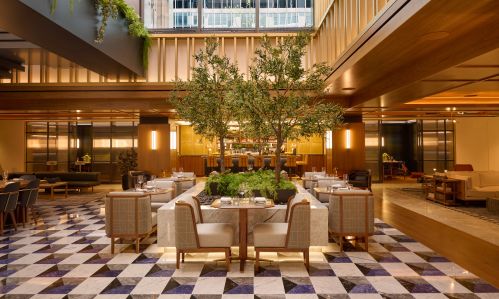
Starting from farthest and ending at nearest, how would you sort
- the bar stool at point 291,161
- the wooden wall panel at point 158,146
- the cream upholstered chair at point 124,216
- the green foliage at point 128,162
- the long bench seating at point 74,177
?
the bar stool at point 291,161 → the green foliage at point 128,162 → the long bench seating at point 74,177 → the wooden wall panel at point 158,146 → the cream upholstered chair at point 124,216

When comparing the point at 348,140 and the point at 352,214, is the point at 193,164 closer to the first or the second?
the point at 348,140

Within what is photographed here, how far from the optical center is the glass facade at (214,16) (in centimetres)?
1034

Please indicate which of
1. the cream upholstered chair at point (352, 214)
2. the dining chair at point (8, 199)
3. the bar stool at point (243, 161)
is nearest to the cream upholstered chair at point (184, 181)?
the dining chair at point (8, 199)

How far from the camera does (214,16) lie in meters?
10.6

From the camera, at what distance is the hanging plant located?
5.89m

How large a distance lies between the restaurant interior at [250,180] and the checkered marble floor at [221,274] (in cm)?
3

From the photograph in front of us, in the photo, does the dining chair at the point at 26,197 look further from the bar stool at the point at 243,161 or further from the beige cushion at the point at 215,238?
the bar stool at the point at 243,161

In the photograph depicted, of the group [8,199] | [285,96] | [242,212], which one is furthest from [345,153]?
[8,199]

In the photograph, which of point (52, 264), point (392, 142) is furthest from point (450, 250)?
point (392, 142)

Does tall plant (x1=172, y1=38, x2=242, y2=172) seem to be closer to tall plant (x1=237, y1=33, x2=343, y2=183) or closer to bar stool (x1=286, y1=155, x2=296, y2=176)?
tall plant (x1=237, y1=33, x2=343, y2=183)

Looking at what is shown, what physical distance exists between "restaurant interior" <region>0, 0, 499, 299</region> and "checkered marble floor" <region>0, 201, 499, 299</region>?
3 cm

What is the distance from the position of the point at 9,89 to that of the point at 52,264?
7.25 m

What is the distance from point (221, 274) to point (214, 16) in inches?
330

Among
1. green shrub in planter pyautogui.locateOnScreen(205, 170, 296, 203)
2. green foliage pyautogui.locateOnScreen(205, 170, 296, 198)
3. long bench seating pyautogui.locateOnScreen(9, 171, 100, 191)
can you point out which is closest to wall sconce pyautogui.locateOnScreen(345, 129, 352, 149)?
green shrub in planter pyautogui.locateOnScreen(205, 170, 296, 203)
